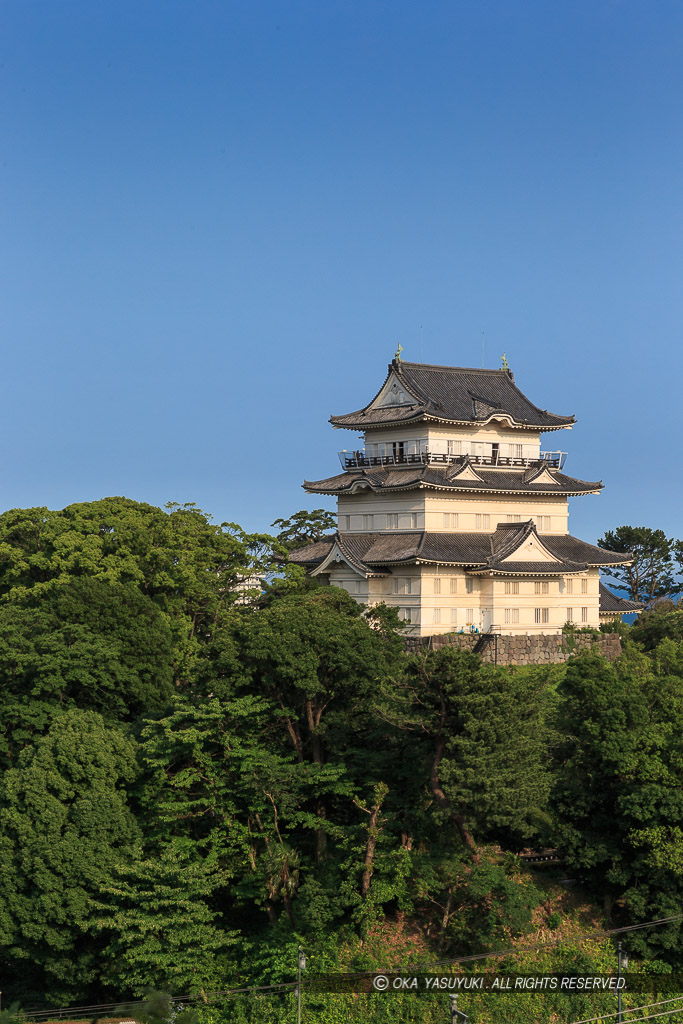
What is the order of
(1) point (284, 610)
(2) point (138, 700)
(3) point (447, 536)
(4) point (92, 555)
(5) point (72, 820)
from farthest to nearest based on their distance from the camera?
(3) point (447, 536), (4) point (92, 555), (2) point (138, 700), (1) point (284, 610), (5) point (72, 820)

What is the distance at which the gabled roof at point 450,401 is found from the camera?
45531 mm

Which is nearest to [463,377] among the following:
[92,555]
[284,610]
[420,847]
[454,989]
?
[92,555]

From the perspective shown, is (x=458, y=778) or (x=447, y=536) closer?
(x=458, y=778)

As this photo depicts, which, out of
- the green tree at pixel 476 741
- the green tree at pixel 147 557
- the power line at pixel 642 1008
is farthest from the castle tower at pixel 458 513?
the power line at pixel 642 1008

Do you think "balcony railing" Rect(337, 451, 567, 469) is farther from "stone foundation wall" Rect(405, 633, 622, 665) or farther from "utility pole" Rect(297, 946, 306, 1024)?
"utility pole" Rect(297, 946, 306, 1024)

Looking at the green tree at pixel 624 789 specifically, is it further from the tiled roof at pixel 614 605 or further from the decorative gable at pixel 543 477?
the tiled roof at pixel 614 605

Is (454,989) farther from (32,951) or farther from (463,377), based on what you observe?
(463,377)

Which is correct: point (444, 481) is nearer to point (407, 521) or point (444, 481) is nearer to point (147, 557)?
point (407, 521)

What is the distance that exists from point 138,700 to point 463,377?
71.9ft

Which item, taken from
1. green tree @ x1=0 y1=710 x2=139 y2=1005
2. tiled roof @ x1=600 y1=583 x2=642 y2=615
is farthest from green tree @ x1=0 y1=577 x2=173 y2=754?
tiled roof @ x1=600 y1=583 x2=642 y2=615

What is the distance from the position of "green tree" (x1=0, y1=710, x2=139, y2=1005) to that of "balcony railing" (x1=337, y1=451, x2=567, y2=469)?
2098 cm

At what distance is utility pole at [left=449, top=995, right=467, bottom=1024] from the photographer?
2333 centimetres

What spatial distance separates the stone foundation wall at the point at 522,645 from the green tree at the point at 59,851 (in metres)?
16.4

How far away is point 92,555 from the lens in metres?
40.9
